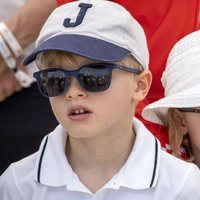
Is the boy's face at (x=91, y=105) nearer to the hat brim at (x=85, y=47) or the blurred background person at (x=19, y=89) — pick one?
the hat brim at (x=85, y=47)

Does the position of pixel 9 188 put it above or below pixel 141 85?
below

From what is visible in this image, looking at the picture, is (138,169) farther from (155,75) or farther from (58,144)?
(155,75)

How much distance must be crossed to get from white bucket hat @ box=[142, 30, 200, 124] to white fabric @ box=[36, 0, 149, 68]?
26cm

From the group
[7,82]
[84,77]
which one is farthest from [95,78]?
[7,82]

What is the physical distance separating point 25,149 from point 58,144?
507 mm

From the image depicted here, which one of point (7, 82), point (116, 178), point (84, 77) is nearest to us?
point (84, 77)

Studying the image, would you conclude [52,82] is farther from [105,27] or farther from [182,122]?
[182,122]

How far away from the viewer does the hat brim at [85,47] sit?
148cm

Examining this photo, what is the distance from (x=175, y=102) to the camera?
1858 millimetres

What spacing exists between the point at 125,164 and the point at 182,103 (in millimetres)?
311

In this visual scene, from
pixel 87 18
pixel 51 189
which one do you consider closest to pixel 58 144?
pixel 51 189

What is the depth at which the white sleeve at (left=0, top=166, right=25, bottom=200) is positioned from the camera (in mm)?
1718

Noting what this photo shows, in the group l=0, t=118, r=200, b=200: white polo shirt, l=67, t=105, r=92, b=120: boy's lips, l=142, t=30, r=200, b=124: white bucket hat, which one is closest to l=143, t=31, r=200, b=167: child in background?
l=142, t=30, r=200, b=124: white bucket hat

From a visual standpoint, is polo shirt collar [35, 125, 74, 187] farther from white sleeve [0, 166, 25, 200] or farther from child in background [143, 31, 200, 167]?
child in background [143, 31, 200, 167]
